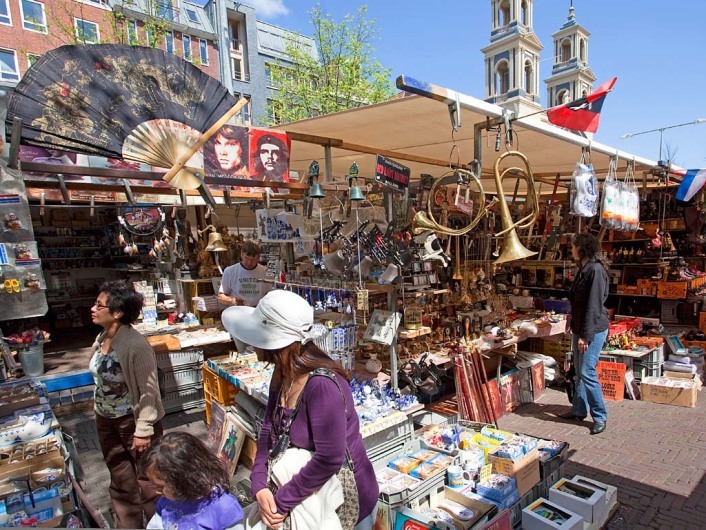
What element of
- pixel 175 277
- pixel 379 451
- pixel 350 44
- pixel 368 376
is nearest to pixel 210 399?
pixel 368 376

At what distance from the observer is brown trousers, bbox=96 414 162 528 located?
2873mm

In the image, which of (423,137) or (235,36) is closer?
(423,137)

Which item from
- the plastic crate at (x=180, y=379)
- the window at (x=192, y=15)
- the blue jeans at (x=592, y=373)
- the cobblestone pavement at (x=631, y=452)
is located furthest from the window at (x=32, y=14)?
the blue jeans at (x=592, y=373)

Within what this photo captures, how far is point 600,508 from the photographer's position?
9.44ft

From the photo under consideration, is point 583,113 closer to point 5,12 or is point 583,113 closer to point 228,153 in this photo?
point 228,153

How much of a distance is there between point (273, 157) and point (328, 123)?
61 cm

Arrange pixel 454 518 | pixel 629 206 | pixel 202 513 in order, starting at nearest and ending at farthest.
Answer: pixel 202 513, pixel 454 518, pixel 629 206

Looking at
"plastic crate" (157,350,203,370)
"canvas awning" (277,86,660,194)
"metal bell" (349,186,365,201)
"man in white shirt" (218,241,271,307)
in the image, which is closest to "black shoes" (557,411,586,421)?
"canvas awning" (277,86,660,194)

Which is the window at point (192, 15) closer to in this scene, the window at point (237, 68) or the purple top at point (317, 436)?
the window at point (237, 68)

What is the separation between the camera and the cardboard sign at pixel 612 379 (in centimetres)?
548

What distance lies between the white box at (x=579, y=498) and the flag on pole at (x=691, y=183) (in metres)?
5.10

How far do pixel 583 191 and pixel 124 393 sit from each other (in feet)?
15.1

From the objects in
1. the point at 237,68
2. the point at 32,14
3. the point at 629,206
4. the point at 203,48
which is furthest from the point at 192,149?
the point at 237,68

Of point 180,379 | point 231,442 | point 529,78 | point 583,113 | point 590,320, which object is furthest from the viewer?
point 529,78
